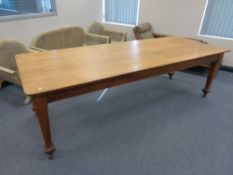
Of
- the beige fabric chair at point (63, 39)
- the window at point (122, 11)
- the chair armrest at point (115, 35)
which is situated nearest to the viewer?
the beige fabric chair at point (63, 39)

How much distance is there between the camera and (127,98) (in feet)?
8.23

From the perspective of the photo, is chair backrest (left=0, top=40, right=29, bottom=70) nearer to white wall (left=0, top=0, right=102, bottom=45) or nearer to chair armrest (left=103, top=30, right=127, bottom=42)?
white wall (left=0, top=0, right=102, bottom=45)

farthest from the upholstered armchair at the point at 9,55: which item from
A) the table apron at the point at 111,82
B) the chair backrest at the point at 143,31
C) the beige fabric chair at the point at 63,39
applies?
the chair backrest at the point at 143,31

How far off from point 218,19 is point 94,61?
270 centimetres

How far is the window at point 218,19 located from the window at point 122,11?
4.65 ft

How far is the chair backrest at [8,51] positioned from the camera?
2309 mm

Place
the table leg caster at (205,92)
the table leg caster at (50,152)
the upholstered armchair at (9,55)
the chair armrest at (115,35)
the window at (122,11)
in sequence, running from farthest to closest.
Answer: the window at (122,11) → the chair armrest at (115,35) → the table leg caster at (205,92) → the upholstered armchair at (9,55) → the table leg caster at (50,152)

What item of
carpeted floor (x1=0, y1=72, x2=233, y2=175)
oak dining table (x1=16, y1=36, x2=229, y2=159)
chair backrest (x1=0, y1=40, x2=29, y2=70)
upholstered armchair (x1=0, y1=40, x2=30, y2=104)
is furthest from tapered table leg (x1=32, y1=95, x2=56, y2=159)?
chair backrest (x1=0, y1=40, x2=29, y2=70)

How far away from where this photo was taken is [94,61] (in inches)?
68.7

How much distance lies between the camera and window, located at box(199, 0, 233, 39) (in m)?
3.11

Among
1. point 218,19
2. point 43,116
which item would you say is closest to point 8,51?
point 43,116

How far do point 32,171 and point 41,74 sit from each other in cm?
81

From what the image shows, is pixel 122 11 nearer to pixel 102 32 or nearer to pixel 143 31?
pixel 102 32

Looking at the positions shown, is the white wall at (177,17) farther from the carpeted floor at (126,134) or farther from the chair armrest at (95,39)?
the carpeted floor at (126,134)
